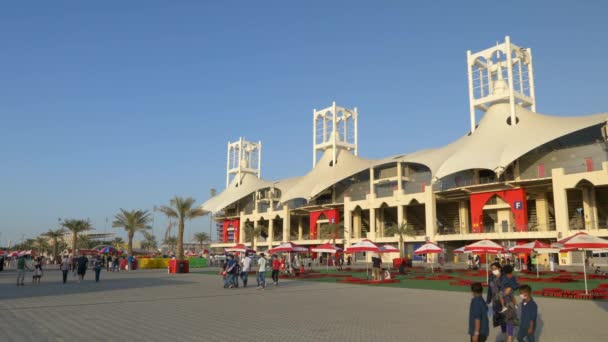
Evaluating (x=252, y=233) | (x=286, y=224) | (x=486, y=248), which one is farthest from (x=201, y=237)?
(x=486, y=248)

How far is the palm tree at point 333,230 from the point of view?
62.3 meters

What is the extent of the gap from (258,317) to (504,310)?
5847 mm

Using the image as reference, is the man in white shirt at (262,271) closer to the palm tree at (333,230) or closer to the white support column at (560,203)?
the white support column at (560,203)

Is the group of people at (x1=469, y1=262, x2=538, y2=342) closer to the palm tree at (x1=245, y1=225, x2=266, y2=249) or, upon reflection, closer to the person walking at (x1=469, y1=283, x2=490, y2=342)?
the person walking at (x1=469, y1=283, x2=490, y2=342)

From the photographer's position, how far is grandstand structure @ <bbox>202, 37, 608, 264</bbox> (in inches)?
1722

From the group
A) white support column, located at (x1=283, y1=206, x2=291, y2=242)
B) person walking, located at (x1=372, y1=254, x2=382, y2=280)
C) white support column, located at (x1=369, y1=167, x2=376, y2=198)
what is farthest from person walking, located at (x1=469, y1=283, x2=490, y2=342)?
white support column, located at (x1=283, y1=206, x2=291, y2=242)

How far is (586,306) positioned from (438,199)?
1635 inches

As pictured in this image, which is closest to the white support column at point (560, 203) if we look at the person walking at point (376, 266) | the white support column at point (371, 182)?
the white support column at point (371, 182)

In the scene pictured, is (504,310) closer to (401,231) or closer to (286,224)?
(401,231)

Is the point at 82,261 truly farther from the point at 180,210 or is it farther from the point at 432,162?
the point at 432,162

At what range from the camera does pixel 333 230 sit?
62312 mm

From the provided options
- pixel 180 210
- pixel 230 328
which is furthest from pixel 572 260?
pixel 230 328

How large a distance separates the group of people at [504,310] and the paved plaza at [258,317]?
3.48ft

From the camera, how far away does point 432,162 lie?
178 ft
